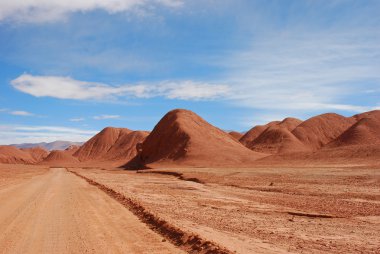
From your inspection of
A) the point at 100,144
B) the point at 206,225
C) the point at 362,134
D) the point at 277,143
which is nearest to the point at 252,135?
the point at 277,143

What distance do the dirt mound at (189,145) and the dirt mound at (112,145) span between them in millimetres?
47761

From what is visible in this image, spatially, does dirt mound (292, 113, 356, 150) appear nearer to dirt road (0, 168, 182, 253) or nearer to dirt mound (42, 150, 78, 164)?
dirt mound (42, 150, 78, 164)

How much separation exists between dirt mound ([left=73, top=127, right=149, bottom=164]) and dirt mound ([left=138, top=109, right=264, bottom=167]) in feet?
157

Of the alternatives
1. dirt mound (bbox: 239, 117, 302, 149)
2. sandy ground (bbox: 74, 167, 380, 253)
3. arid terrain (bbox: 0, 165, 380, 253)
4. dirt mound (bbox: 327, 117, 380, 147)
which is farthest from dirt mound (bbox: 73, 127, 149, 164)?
arid terrain (bbox: 0, 165, 380, 253)

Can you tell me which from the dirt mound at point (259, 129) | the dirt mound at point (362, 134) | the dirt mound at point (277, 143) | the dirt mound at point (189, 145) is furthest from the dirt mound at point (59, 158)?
the dirt mound at point (362, 134)

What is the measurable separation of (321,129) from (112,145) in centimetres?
8475

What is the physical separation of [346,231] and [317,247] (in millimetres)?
3284

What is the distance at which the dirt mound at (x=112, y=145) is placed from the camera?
156 m

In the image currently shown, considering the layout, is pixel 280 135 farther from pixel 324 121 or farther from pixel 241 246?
pixel 241 246

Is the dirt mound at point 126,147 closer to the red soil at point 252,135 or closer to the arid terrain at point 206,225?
the red soil at point 252,135

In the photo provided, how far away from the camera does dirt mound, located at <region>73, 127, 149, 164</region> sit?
15588 cm

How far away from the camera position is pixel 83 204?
1977 centimetres

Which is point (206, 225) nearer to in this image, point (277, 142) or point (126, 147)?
point (277, 142)

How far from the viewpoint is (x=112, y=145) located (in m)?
178
